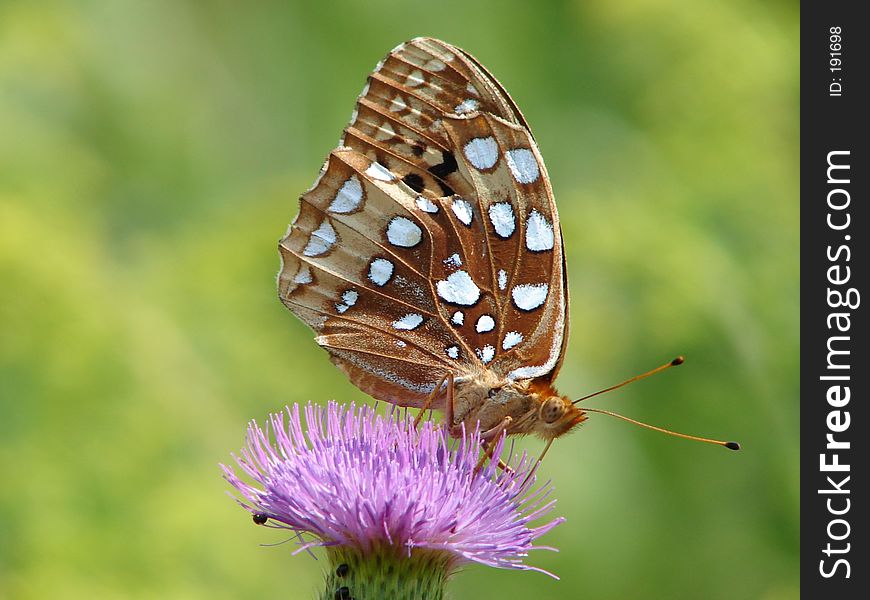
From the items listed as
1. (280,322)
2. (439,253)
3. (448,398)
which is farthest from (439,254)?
(280,322)

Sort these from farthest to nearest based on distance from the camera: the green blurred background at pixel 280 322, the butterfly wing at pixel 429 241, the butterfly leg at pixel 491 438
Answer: the green blurred background at pixel 280 322
the butterfly wing at pixel 429 241
the butterfly leg at pixel 491 438

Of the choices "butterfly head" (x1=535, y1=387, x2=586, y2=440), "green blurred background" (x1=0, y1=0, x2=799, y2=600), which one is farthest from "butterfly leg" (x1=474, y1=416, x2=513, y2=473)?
"green blurred background" (x1=0, y1=0, x2=799, y2=600)

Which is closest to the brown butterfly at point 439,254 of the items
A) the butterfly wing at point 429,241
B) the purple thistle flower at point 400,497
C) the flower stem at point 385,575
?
the butterfly wing at point 429,241

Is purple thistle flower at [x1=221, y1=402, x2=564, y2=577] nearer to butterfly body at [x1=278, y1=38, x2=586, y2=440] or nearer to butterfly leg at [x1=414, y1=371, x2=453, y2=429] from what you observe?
butterfly leg at [x1=414, y1=371, x2=453, y2=429]

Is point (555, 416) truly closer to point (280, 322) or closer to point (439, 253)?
point (439, 253)

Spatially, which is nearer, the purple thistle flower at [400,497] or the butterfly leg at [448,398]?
the purple thistle flower at [400,497]

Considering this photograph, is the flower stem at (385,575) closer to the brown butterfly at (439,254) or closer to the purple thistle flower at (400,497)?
the purple thistle flower at (400,497)
